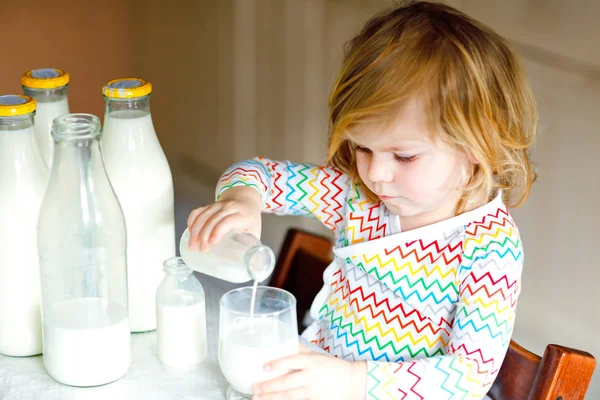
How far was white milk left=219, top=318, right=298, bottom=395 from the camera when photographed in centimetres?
84

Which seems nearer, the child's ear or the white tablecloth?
the white tablecloth

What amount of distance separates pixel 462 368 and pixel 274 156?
1.13 meters

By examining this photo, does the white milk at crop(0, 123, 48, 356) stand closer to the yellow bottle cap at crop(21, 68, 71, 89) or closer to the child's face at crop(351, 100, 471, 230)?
the yellow bottle cap at crop(21, 68, 71, 89)

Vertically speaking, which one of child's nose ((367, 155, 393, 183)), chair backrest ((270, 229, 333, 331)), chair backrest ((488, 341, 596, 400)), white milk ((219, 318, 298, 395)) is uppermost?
child's nose ((367, 155, 393, 183))

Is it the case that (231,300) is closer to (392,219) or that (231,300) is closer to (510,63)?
(392,219)

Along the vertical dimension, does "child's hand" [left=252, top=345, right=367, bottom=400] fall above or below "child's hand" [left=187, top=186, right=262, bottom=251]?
below

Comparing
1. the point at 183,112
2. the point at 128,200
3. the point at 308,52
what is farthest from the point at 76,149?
the point at 183,112

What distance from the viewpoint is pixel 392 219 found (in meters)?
1.16

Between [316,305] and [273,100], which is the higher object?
[273,100]

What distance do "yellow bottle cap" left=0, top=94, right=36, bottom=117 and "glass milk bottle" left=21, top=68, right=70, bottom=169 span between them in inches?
3.5

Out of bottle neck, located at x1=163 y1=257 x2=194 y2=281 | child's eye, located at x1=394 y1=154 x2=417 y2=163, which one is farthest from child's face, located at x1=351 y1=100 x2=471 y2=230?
bottle neck, located at x1=163 y1=257 x2=194 y2=281

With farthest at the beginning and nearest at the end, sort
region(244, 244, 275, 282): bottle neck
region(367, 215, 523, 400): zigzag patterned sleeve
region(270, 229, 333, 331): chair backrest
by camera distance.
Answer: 1. region(270, 229, 333, 331): chair backrest
2. region(367, 215, 523, 400): zigzag patterned sleeve
3. region(244, 244, 275, 282): bottle neck

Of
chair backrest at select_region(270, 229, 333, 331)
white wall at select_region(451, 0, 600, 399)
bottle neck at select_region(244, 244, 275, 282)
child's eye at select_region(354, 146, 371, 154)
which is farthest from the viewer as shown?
chair backrest at select_region(270, 229, 333, 331)

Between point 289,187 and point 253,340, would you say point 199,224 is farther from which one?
point 289,187
